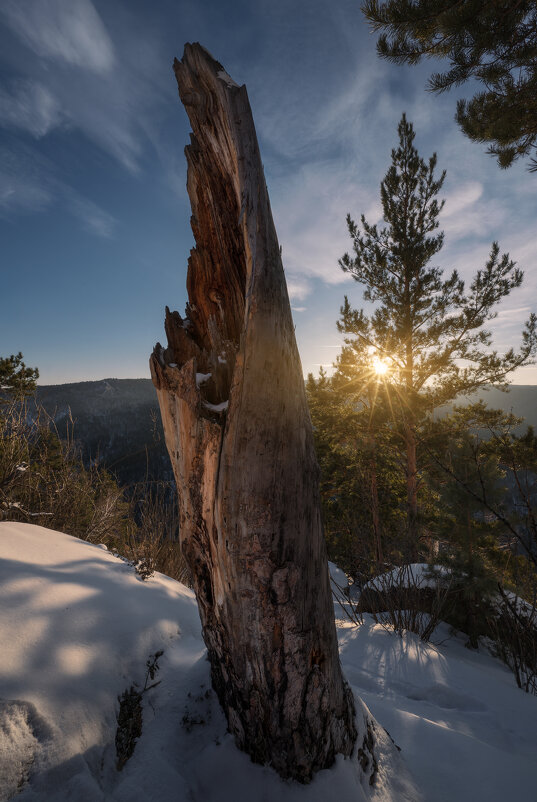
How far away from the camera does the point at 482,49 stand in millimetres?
3312

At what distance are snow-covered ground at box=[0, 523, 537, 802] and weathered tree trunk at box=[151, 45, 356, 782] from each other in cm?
14

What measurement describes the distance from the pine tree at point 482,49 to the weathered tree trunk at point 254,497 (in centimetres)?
334

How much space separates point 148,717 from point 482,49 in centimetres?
600

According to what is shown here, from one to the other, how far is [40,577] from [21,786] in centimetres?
98

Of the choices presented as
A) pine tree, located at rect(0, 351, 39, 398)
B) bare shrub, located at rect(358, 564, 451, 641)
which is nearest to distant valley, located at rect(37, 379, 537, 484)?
pine tree, located at rect(0, 351, 39, 398)

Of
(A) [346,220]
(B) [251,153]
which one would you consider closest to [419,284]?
(A) [346,220]

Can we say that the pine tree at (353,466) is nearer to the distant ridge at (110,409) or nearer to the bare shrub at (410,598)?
the bare shrub at (410,598)

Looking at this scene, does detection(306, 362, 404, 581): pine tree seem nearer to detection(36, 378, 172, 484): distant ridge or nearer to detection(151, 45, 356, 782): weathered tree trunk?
detection(151, 45, 356, 782): weathered tree trunk

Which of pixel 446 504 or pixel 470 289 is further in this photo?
pixel 470 289

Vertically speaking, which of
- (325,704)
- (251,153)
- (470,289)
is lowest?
(325,704)

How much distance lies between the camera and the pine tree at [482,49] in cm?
312

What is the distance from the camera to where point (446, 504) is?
19.4ft

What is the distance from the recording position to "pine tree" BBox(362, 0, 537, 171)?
3.12 m

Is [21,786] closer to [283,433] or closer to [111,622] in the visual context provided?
[111,622]
